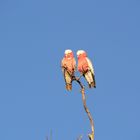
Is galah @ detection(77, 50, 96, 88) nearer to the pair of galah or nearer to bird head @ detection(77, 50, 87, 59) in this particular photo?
the pair of galah

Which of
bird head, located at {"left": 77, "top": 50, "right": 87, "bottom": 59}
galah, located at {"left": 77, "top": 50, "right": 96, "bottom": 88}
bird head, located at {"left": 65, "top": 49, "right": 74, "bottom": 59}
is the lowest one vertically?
galah, located at {"left": 77, "top": 50, "right": 96, "bottom": 88}

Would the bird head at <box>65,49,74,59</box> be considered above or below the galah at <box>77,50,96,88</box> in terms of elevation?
above

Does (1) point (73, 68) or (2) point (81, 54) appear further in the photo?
(2) point (81, 54)

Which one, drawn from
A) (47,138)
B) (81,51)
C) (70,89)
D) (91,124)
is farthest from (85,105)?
(81,51)

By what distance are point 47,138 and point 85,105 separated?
1.02m

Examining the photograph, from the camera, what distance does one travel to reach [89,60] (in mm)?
7488

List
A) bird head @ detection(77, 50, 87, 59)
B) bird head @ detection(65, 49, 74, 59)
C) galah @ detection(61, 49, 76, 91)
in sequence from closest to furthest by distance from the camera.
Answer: galah @ detection(61, 49, 76, 91), bird head @ detection(65, 49, 74, 59), bird head @ detection(77, 50, 87, 59)

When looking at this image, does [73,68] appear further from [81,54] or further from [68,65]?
[81,54]

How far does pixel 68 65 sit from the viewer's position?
730 cm

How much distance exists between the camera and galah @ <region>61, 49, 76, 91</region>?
23.7 ft

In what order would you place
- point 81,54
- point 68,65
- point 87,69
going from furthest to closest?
point 81,54
point 87,69
point 68,65

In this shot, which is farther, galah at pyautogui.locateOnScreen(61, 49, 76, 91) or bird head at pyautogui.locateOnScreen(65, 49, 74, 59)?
bird head at pyautogui.locateOnScreen(65, 49, 74, 59)

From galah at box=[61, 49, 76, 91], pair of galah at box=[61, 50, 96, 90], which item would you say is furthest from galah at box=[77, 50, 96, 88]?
galah at box=[61, 49, 76, 91]

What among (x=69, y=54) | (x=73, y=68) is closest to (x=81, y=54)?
(x=69, y=54)
